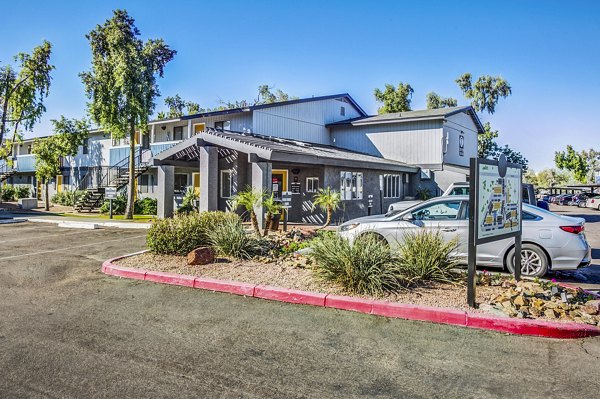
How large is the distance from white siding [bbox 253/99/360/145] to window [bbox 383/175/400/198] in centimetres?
599

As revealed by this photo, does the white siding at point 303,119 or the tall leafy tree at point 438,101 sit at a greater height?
the tall leafy tree at point 438,101

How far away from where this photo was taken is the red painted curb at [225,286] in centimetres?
646

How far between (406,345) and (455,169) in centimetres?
2070

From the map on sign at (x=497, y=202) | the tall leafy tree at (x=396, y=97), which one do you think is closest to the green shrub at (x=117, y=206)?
the map on sign at (x=497, y=202)

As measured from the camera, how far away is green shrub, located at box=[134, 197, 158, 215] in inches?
928

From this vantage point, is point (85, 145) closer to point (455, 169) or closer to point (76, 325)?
point (455, 169)

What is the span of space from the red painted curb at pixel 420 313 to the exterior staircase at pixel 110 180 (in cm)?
2109

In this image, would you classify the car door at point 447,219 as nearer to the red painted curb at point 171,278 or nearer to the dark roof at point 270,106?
the red painted curb at point 171,278

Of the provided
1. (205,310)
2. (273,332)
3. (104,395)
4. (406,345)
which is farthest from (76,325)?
(406,345)

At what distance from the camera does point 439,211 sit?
861cm

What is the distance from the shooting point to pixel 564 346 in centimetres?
454

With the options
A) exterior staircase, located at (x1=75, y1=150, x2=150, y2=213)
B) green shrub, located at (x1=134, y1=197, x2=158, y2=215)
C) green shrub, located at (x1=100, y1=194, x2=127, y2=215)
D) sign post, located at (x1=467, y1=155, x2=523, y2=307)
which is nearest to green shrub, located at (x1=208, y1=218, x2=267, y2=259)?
sign post, located at (x1=467, y1=155, x2=523, y2=307)

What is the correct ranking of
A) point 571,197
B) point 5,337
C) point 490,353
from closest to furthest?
1. point 490,353
2. point 5,337
3. point 571,197

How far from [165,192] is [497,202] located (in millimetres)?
15180
